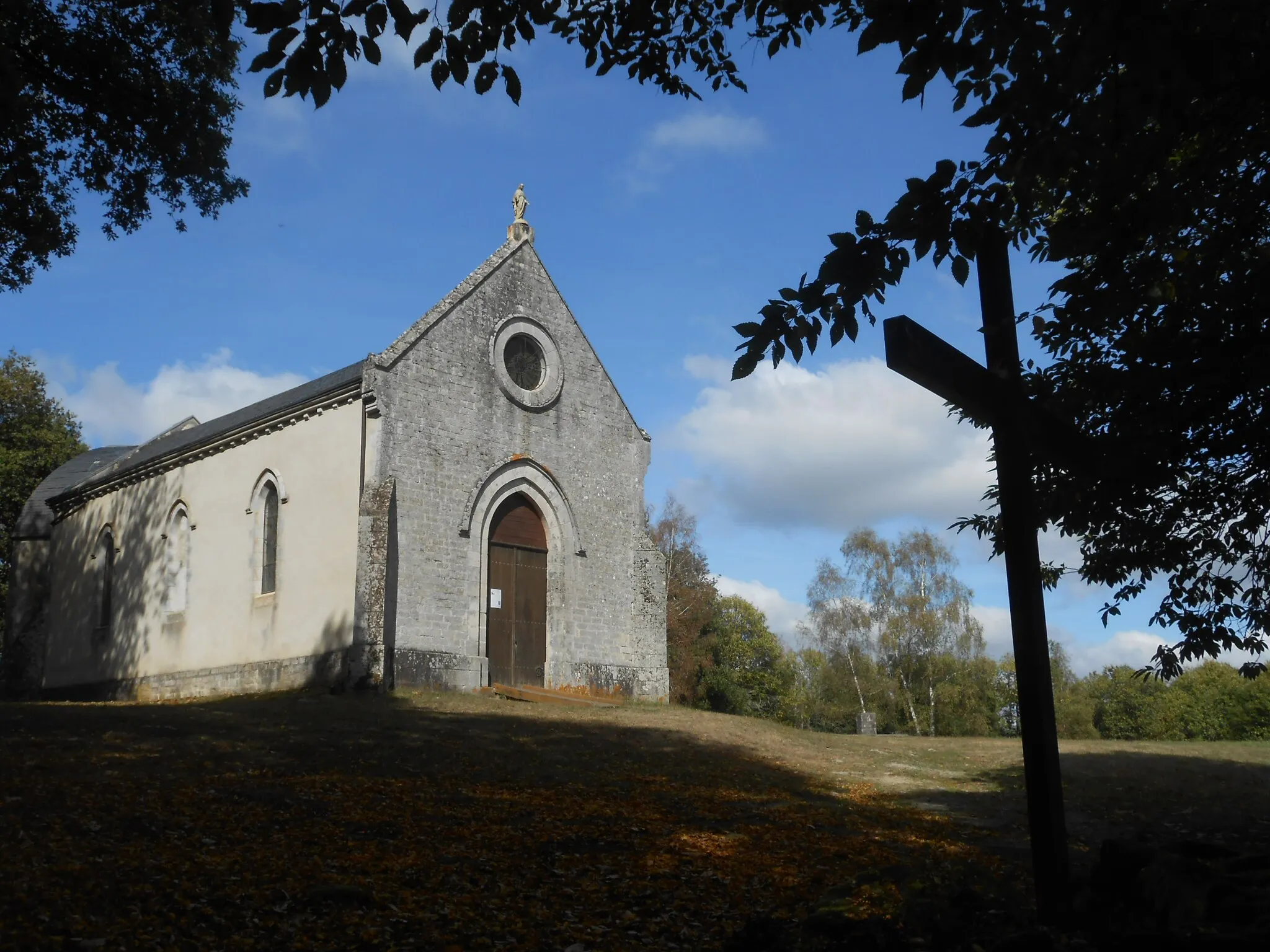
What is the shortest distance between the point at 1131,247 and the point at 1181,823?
20.2 ft

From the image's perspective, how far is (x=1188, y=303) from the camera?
7844 millimetres

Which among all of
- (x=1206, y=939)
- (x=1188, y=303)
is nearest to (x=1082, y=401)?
(x=1188, y=303)

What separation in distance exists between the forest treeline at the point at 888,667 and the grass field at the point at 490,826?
31.4m

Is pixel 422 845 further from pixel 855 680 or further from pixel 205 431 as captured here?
pixel 855 680

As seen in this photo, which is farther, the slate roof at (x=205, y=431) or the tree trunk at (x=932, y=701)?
the tree trunk at (x=932, y=701)

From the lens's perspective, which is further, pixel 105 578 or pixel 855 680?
pixel 855 680

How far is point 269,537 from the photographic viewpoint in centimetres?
2320

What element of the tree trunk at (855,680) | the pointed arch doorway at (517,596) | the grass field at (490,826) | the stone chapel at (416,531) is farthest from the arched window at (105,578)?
the tree trunk at (855,680)

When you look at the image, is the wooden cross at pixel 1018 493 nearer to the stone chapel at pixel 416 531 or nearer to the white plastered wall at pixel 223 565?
the stone chapel at pixel 416 531

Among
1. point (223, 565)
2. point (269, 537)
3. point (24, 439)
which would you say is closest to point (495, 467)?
point (269, 537)

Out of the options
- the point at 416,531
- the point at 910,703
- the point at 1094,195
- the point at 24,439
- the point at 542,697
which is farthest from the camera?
the point at 910,703

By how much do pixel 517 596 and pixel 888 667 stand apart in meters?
31.1

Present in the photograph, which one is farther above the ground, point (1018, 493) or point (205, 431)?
point (205, 431)

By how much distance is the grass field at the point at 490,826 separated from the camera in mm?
6293
